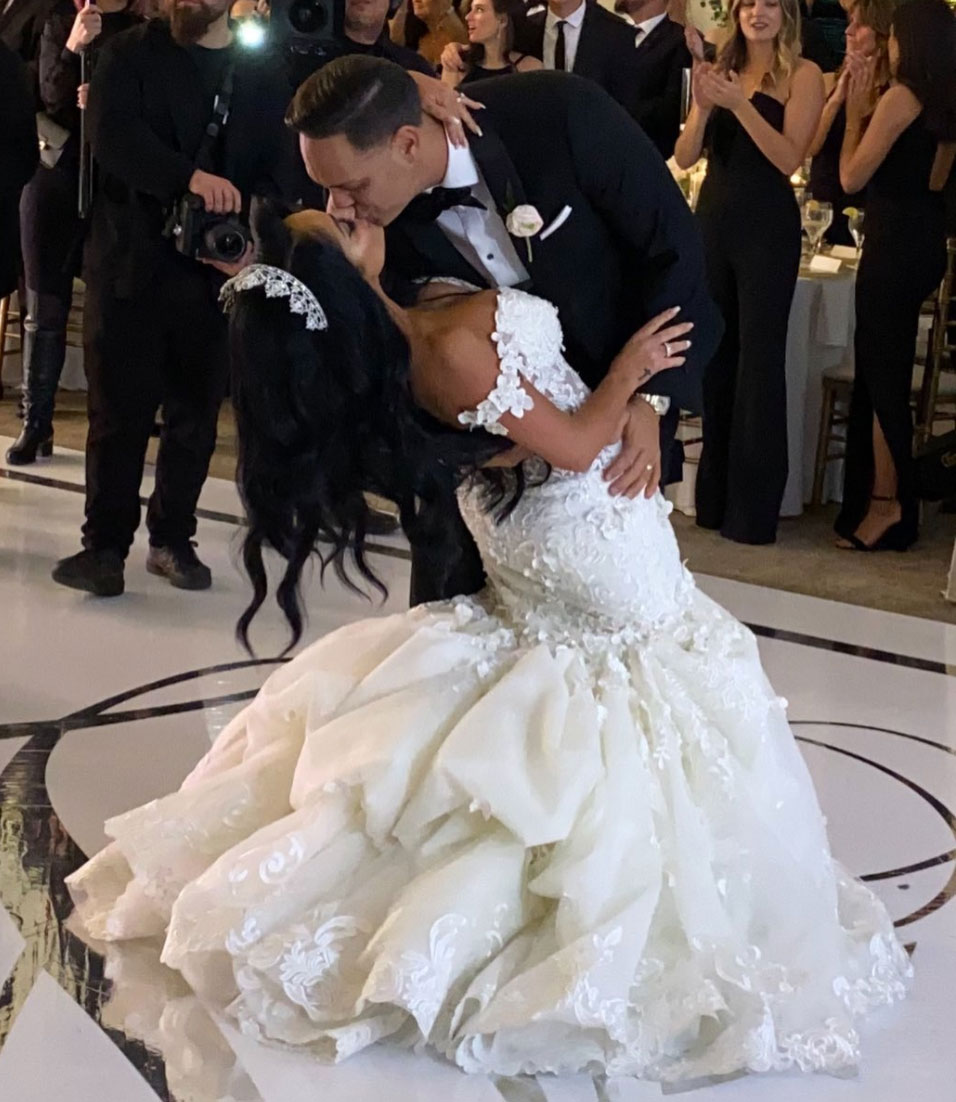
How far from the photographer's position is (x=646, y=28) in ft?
16.5

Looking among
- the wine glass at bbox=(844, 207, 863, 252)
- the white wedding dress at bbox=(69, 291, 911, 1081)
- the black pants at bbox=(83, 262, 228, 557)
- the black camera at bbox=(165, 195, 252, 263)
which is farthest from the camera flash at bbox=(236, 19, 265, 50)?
the wine glass at bbox=(844, 207, 863, 252)

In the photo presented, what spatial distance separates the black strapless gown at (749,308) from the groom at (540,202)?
2.32m

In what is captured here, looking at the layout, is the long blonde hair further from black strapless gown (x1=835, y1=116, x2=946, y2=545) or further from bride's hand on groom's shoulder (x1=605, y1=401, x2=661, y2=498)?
bride's hand on groom's shoulder (x1=605, y1=401, x2=661, y2=498)

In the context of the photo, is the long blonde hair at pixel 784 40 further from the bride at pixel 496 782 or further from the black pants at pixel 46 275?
the bride at pixel 496 782

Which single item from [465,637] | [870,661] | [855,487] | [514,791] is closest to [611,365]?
[465,637]

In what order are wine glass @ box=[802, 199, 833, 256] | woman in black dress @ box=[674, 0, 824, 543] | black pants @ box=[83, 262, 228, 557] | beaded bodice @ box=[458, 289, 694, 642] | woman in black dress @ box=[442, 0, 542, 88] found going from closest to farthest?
1. beaded bodice @ box=[458, 289, 694, 642]
2. black pants @ box=[83, 262, 228, 557]
3. woman in black dress @ box=[674, 0, 824, 543]
4. woman in black dress @ box=[442, 0, 542, 88]
5. wine glass @ box=[802, 199, 833, 256]

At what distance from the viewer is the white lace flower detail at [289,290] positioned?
2041mm

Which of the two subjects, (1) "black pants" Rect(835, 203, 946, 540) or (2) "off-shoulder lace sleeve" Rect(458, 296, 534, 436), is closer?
(2) "off-shoulder lace sleeve" Rect(458, 296, 534, 436)

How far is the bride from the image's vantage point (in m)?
2.09

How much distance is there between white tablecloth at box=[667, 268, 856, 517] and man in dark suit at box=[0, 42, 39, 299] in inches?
84.8

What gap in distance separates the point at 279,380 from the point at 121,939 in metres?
0.89

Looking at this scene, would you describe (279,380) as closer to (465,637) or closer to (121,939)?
(465,637)

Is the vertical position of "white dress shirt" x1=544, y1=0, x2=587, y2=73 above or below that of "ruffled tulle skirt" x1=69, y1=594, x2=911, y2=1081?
above

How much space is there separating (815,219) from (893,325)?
67 cm
